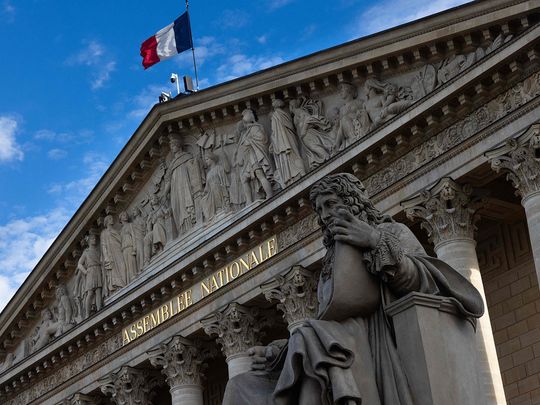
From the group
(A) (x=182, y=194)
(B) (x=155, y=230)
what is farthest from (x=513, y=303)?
(B) (x=155, y=230)

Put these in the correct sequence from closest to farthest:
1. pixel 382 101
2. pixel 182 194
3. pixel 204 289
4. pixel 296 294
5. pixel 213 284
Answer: pixel 382 101
pixel 296 294
pixel 213 284
pixel 204 289
pixel 182 194

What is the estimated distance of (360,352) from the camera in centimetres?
590

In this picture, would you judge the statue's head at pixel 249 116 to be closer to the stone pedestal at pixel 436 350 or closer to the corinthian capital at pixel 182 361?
the corinthian capital at pixel 182 361

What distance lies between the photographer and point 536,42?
66.2 ft

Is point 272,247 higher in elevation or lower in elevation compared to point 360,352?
higher

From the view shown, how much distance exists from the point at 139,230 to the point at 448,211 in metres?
11.7

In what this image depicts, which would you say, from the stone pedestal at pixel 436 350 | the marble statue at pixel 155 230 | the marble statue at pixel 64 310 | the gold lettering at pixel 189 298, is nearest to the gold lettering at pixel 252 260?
the gold lettering at pixel 189 298

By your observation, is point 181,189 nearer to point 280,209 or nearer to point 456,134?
point 280,209

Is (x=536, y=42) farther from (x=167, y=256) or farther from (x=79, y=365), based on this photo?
(x=79, y=365)

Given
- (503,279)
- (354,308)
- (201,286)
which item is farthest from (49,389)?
(354,308)

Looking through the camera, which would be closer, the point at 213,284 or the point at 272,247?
the point at 272,247

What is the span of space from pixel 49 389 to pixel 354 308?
92.3ft

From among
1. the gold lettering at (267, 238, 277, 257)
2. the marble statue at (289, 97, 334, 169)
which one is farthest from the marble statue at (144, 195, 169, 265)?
the marble statue at (289, 97, 334, 169)

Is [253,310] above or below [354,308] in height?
above
